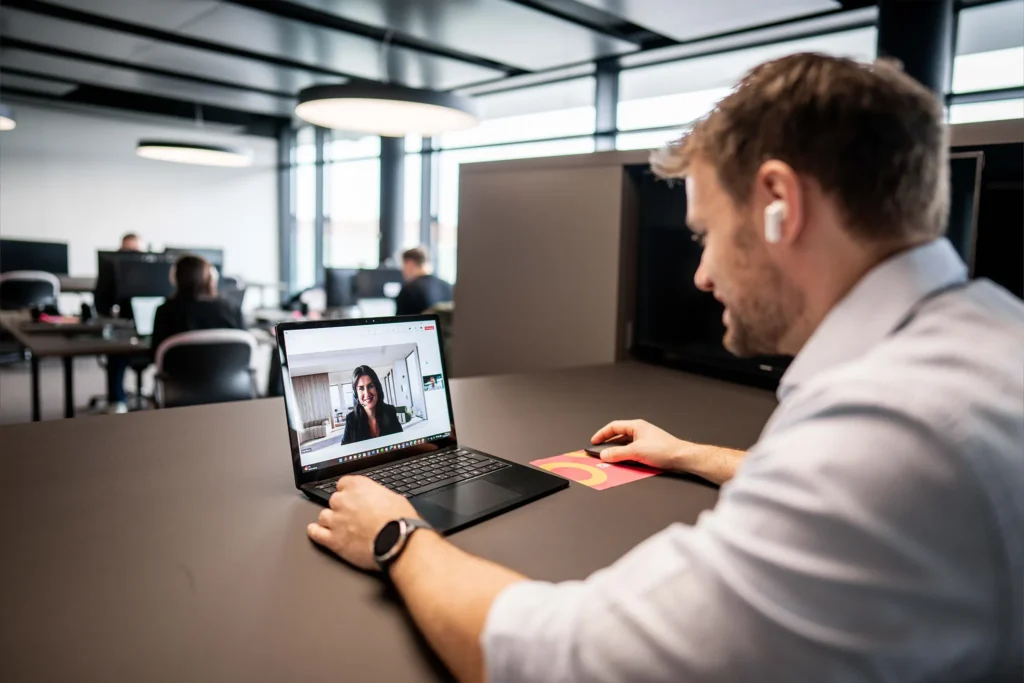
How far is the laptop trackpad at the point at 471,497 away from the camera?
92 cm

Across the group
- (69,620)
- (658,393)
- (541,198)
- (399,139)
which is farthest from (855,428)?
(399,139)

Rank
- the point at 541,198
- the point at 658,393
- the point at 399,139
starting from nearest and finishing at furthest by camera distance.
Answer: the point at 658,393 → the point at 541,198 → the point at 399,139

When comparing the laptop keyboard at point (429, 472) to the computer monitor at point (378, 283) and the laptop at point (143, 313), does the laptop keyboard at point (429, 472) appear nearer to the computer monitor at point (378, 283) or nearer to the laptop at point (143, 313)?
the laptop at point (143, 313)

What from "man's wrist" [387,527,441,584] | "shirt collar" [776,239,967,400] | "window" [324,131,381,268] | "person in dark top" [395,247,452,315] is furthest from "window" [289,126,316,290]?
"shirt collar" [776,239,967,400]

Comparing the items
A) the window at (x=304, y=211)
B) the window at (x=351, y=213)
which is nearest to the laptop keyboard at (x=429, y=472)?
the window at (x=351, y=213)

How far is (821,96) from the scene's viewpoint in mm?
581

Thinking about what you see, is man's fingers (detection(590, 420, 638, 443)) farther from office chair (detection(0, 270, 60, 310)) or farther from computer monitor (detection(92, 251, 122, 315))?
office chair (detection(0, 270, 60, 310))

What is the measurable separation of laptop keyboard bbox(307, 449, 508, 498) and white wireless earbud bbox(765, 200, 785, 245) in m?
0.58

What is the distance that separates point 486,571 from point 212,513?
423mm

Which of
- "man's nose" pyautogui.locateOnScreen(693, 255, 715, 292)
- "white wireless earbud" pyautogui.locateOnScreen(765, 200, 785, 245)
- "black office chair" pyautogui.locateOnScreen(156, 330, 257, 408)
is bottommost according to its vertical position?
"black office chair" pyautogui.locateOnScreen(156, 330, 257, 408)

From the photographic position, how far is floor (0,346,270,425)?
4.50 metres

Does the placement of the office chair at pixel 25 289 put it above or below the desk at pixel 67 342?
above

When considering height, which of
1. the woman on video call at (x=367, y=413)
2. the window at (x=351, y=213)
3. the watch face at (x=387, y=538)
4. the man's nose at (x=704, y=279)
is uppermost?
the window at (x=351, y=213)

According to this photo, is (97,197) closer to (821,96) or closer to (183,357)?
(183,357)
